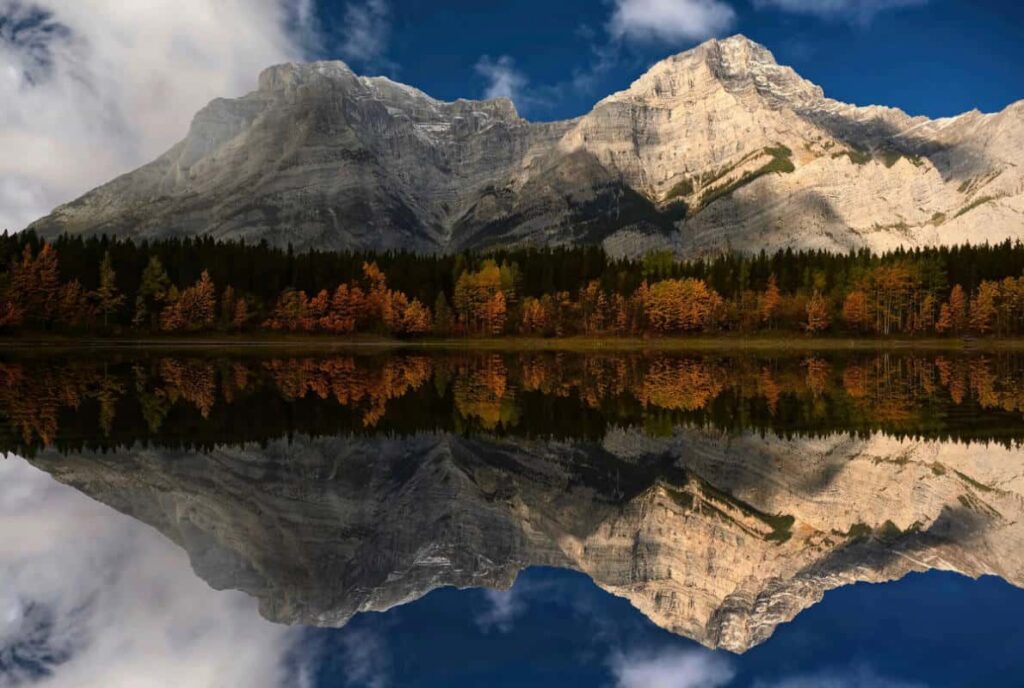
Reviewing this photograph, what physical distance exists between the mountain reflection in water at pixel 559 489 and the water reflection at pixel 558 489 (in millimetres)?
92

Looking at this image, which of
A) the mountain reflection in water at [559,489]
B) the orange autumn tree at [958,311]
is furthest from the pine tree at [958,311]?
the mountain reflection in water at [559,489]

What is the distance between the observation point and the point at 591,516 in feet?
73.7

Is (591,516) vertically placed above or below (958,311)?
above

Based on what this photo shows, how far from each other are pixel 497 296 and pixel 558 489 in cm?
14736

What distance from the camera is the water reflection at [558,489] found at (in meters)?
17.6

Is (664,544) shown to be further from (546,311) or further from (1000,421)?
(546,311)

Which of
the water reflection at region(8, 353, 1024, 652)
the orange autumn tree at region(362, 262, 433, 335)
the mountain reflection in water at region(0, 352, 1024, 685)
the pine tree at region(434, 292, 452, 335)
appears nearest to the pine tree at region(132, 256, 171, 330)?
the orange autumn tree at region(362, 262, 433, 335)

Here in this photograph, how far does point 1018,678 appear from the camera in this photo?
12.5m

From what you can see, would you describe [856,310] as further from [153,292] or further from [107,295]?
[107,295]

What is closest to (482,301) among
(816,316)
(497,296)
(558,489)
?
(497,296)

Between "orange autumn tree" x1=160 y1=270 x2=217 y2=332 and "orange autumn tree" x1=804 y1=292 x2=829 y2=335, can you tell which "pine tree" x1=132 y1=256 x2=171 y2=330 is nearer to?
"orange autumn tree" x1=160 y1=270 x2=217 y2=332

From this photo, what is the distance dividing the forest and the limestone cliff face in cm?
13773

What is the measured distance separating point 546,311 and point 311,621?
158 metres

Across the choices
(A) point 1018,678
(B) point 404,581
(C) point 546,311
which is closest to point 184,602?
(B) point 404,581
